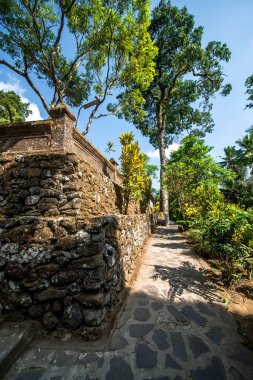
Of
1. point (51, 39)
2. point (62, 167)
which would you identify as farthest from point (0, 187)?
point (51, 39)

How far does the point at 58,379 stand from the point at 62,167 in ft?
9.13

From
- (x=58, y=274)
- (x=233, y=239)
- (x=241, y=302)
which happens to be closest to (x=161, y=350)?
(x=58, y=274)

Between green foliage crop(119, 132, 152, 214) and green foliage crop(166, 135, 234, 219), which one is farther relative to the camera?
green foliage crop(166, 135, 234, 219)

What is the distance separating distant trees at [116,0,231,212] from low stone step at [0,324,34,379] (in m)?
10.2

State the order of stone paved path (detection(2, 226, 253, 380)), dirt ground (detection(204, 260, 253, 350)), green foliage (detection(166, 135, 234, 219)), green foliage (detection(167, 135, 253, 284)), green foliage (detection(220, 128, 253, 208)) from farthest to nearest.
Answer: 1. green foliage (detection(220, 128, 253, 208))
2. green foliage (detection(166, 135, 234, 219))
3. green foliage (detection(167, 135, 253, 284))
4. dirt ground (detection(204, 260, 253, 350))
5. stone paved path (detection(2, 226, 253, 380))

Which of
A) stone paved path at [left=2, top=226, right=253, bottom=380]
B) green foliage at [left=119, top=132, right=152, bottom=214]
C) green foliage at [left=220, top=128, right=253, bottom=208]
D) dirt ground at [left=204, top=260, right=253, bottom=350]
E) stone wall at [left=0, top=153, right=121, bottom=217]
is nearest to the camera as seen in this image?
stone paved path at [left=2, top=226, right=253, bottom=380]

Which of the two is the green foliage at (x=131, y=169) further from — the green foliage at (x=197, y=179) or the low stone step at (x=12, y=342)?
the low stone step at (x=12, y=342)

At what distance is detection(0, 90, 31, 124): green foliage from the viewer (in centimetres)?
1543

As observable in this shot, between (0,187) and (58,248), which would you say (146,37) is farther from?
(58,248)

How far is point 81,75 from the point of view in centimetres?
1293

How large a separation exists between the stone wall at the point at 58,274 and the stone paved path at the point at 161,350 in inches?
11.7

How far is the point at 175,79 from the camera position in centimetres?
1608

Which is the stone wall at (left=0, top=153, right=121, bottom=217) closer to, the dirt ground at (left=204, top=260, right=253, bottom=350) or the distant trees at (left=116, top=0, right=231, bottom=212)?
the dirt ground at (left=204, top=260, right=253, bottom=350)

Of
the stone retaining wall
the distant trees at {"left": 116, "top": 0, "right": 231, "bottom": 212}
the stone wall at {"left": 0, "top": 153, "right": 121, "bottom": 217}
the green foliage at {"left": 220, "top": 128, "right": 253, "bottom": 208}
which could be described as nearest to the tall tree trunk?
the distant trees at {"left": 116, "top": 0, "right": 231, "bottom": 212}
